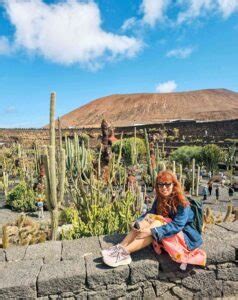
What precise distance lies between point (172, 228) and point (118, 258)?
54cm

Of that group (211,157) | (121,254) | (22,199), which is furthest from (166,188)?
(211,157)

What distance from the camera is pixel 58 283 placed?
9.41ft

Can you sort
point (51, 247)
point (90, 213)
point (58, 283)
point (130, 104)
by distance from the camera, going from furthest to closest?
point (130, 104) → point (90, 213) → point (51, 247) → point (58, 283)

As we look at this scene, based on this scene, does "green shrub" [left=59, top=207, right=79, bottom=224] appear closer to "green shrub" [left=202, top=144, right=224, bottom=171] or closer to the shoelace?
the shoelace

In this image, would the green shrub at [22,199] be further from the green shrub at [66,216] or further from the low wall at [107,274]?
the low wall at [107,274]

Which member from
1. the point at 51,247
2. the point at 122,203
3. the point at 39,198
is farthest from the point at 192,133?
the point at 51,247

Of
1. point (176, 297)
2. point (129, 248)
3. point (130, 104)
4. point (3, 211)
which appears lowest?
point (3, 211)

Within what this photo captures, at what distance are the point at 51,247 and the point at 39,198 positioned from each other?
22.2 ft

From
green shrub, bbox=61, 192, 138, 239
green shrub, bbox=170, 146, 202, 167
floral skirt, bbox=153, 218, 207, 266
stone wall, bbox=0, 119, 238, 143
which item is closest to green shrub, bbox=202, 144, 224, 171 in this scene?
green shrub, bbox=170, 146, 202, 167

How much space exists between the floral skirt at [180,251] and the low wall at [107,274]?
140mm

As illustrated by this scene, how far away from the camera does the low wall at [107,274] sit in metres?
2.87

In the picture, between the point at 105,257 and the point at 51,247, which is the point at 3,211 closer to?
the point at 51,247

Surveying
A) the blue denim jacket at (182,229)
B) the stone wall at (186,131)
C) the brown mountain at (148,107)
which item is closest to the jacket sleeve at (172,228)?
the blue denim jacket at (182,229)

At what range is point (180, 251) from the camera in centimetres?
302
